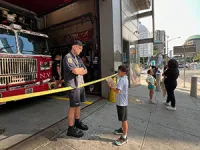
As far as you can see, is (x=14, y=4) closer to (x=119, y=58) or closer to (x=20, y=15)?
(x=20, y=15)

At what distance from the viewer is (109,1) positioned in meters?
5.71

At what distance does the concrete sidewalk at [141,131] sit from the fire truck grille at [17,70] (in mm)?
2207

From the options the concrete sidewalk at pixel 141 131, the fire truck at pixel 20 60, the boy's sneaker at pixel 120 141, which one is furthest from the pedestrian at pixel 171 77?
the fire truck at pixel 20 60

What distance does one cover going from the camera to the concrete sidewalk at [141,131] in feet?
8.94

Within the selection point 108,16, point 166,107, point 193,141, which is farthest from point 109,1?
point 193,141

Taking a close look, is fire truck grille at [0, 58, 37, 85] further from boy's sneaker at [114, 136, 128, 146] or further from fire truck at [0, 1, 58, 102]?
boy's sneaker at [114, 136, 128, 146]

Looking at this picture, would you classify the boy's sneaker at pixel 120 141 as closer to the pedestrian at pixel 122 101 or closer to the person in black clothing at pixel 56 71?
the pedestrian at pixel 122 101

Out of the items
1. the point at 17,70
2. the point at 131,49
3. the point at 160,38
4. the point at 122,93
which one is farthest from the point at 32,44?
the point at 160,38

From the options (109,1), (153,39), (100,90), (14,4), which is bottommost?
(100,90)

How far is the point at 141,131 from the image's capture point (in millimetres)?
3346

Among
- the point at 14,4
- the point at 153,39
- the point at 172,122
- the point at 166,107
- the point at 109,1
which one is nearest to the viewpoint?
the point at 172,122

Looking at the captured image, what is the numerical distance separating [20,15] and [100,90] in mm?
4744

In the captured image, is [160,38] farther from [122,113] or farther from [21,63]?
[122,113]

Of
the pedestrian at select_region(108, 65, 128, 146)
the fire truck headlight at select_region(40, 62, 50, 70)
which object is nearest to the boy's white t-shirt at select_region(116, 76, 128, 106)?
the pedestrian at select_region(108, 65, 128, 146)
